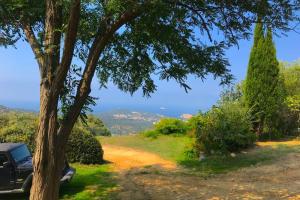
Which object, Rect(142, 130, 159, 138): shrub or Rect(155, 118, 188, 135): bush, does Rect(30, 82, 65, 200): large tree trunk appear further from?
Rect(155, 118, 188, 135): bush

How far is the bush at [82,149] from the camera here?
723 inches

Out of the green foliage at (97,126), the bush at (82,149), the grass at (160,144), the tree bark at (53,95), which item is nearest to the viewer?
the tree bark at (53,95)

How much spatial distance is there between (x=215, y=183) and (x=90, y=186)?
3.78 metres

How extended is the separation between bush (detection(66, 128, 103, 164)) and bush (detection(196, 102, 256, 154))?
4.47 m

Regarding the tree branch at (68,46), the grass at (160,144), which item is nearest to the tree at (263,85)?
the grass at (160,144)

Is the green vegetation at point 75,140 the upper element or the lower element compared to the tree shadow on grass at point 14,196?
upper

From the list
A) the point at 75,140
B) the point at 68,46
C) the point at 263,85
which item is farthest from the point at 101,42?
the point at 263,85

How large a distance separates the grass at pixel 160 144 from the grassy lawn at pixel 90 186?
4812mm

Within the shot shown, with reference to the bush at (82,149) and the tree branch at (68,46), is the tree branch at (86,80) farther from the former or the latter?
the bush at (82,149)

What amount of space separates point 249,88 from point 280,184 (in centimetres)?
1101

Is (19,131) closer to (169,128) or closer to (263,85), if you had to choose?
(169,128)

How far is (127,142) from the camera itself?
86.6 ft

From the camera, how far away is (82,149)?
1844cm

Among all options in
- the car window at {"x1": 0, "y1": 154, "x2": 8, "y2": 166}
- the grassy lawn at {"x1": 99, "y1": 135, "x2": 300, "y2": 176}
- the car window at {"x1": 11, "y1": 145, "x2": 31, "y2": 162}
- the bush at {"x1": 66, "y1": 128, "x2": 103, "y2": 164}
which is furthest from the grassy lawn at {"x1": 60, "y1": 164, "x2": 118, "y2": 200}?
the grassy lawn at {"x1": 99, "y1": 135, "x2": 300, "y2": 176}
